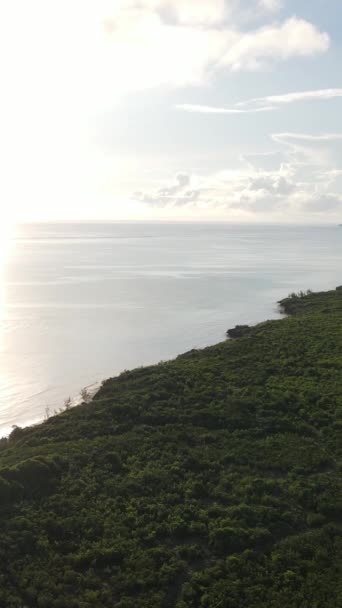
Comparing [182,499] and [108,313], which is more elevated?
[108,313]

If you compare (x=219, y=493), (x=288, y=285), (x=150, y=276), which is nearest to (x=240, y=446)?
(x=219, y=493)

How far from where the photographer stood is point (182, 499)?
2402 centimetres

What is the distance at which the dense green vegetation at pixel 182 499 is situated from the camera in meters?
18.5

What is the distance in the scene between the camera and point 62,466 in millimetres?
27000

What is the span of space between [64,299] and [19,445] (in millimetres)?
70462

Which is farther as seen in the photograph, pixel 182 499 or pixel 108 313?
pixel 108 313

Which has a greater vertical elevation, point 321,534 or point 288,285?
point 288,285

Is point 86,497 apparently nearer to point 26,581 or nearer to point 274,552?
point 26,581

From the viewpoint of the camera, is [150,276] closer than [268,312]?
No

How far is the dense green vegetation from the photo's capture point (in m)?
18.5

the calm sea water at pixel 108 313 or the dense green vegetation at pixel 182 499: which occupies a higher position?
the calm sea water at pixel 108 313

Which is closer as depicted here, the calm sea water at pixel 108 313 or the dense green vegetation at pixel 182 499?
the dense green vegetation at pixel 182 499

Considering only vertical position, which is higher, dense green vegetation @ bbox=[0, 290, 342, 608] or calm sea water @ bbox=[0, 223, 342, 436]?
calm sea water @ bbox=[0, 223, 342, 436]

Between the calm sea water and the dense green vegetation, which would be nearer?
the dense green vegetation
